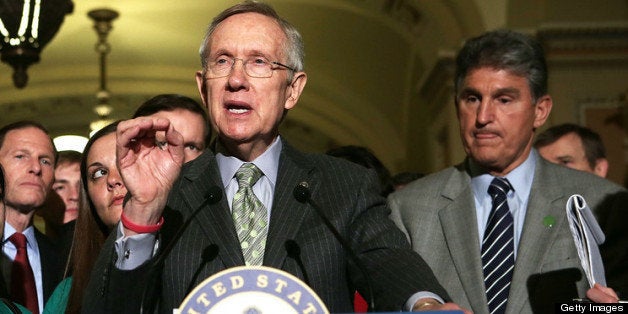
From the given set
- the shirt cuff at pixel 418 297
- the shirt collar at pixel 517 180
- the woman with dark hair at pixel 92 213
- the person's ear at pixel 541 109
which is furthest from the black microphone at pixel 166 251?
the person's ear at pixel 541 109

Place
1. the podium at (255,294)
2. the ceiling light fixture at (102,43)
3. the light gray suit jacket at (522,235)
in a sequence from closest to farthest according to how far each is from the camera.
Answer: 1. the podium at (255,294)
2. the light gray suit jacket at (522,235)
3. the ceiling light fixture at (102,43)

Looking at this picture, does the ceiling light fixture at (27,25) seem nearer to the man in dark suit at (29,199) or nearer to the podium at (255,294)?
the man in dark suit at (29,199)

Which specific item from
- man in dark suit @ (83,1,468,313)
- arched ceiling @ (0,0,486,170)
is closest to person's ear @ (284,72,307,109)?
man in dark suit @ (83,1,468,313)

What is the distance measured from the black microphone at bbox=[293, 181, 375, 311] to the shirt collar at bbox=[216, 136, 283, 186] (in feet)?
0.52

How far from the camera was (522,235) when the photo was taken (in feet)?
10.6

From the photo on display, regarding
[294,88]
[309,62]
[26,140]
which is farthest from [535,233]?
[309,62]

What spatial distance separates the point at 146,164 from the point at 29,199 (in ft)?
5.73

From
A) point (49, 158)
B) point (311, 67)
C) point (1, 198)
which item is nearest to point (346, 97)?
point (311, 67)

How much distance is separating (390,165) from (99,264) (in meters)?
13.3

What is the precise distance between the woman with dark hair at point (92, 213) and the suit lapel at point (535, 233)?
3.73 ft

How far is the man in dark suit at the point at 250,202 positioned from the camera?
230 centimetres

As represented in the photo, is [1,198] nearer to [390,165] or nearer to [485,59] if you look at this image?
[485,59]

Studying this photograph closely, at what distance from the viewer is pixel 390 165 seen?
15.6 m

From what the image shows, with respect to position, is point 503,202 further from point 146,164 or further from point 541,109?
point 146,164
